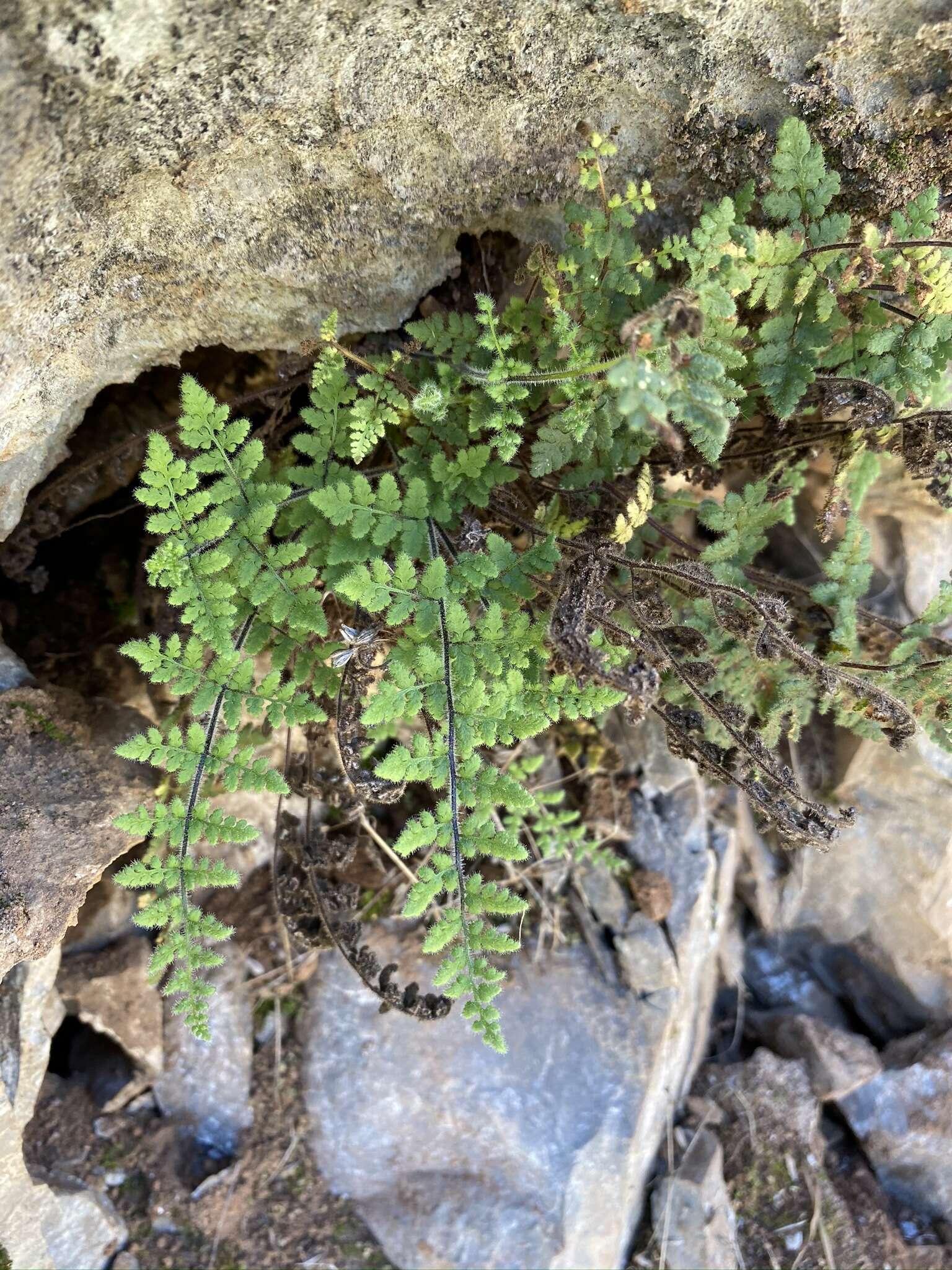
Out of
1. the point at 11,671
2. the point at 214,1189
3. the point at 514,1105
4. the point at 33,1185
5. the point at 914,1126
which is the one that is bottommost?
the point at 914,1126

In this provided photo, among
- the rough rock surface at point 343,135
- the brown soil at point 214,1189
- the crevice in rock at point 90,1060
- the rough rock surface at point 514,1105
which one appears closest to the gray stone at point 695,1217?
the rough rock surface at point 514,1105

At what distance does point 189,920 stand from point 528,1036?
208 centimetres

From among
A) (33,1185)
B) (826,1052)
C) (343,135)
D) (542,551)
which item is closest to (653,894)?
(826,1052)

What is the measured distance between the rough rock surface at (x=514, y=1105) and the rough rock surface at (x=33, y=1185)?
3.17 feet

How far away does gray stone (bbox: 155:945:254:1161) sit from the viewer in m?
4.05

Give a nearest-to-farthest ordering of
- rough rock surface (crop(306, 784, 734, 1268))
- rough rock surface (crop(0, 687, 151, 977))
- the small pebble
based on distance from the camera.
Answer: rough rock surface (crop(0, 687, 151, 977)) < rough rock surface (crop(306, 784, 734, 1268)) < the small pebble

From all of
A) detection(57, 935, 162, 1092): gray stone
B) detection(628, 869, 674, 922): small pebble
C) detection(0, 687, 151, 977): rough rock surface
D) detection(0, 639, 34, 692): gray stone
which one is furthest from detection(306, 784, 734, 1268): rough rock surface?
detection(0, 639, 34, 692): gray stone

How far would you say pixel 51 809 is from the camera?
9.67 ft

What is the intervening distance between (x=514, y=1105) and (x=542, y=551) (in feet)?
8.79

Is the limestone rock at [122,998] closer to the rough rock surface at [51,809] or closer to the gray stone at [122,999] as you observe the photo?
A: the gray stone at [122,999]

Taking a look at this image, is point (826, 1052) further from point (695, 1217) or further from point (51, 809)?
point (51, 809)

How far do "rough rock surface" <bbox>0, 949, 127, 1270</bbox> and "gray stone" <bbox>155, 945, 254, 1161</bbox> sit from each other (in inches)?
18.2

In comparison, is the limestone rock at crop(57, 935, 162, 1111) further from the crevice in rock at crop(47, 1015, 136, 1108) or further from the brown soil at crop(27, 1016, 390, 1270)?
the brown soil at crop(27, 1016, 390, 1270)

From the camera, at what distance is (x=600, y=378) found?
294 centimetres
